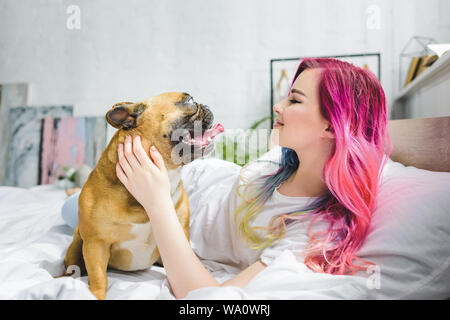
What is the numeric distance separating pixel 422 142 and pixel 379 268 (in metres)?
0.45

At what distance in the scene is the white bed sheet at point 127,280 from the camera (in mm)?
431

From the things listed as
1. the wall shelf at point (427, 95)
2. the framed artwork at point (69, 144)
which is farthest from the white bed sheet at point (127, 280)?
the wall shelf at point (427, 95)

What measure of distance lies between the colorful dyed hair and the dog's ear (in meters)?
0.33

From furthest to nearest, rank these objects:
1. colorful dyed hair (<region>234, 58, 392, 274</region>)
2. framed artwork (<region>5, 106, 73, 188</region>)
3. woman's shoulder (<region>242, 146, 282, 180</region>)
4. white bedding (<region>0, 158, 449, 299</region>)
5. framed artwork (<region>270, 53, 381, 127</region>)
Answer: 1. framed artwork (<region>5, 106, 73, 188</region>)
2. framed artwork (<region>270, 53, 381, 127</region>)
3. woman's shoulder (<region>242, 146, 282, 180</region>)
4. colorful dyed hair (<region>234, 58, 392, 274</region>)
5. white bedding (<region>0, 158, 449, 299</region>)

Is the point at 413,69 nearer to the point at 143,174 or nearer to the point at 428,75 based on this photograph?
the point at 428,75

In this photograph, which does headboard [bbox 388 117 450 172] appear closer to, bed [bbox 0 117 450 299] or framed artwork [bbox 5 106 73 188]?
bed [bbox 0 117 450 299]

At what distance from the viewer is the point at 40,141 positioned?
1.22 metres

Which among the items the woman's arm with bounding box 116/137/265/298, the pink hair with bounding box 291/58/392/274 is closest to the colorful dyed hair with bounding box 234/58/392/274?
the pink hair with bounding box 291/58/392/274

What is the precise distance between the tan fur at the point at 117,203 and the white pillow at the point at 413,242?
0.41m

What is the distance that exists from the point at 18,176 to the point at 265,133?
3.67 ft

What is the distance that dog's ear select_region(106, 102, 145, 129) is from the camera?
49 centimetres

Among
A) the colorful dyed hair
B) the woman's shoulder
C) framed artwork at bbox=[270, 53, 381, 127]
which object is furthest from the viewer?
framed artwork at bbox=[270, 53, 381, 127]

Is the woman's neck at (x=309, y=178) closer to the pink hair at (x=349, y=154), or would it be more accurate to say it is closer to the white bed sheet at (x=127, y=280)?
the pink hair at (x=349, y=154)
